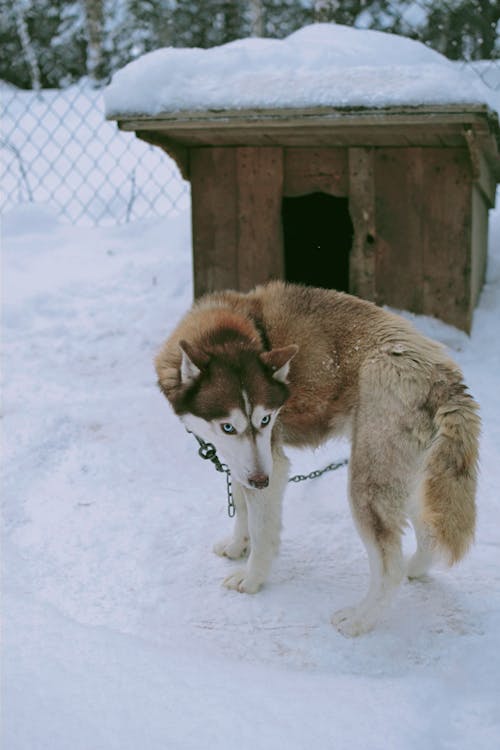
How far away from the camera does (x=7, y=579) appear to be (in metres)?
2.64

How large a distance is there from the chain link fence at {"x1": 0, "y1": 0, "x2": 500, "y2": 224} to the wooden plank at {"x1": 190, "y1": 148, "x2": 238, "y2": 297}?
213cm

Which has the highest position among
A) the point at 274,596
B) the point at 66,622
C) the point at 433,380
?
the point at 433,380

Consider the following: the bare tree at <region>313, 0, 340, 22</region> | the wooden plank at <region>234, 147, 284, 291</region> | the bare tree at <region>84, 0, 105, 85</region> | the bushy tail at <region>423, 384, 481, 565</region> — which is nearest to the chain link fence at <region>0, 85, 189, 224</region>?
the bare tree at <region>84, 0, 105, 85</region>

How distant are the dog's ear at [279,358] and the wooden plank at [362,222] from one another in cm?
231

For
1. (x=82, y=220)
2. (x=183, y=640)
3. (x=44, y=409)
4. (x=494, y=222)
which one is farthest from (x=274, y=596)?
(x=82, y=220)

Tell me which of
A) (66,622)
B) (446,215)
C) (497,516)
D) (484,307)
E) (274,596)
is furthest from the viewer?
(484,307)

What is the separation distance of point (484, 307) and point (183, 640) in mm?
3364

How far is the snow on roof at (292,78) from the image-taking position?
154 inches

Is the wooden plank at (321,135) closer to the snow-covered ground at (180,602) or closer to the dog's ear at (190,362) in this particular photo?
the snow-covered ground at (180,602)

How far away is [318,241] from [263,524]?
2.88m

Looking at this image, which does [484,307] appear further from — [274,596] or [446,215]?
[274,596]

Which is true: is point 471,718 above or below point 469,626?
above

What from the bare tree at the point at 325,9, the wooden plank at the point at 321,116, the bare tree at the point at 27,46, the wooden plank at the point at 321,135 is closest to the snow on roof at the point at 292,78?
the wooden plank at the point at 321,116

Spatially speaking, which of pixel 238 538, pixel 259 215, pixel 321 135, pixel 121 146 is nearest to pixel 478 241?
pixel 321 135
